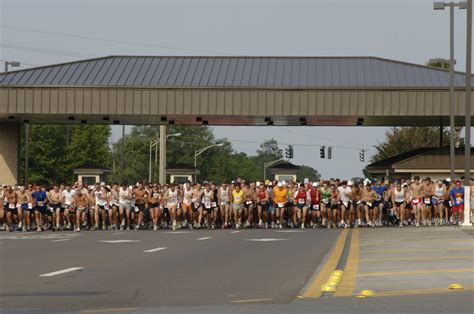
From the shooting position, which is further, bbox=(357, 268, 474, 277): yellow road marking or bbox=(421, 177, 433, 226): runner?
bbox=(421, 177, 433, 226): runner

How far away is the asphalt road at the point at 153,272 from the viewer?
1323 centimetres

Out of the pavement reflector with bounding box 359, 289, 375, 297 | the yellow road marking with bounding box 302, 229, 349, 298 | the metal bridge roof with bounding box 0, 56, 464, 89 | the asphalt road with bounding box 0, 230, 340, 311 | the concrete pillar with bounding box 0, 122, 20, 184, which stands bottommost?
the asphalt road with bounding box 0, 230, 340, 311

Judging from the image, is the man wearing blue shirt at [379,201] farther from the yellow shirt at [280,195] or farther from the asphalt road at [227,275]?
the asphalt road at [227,275]

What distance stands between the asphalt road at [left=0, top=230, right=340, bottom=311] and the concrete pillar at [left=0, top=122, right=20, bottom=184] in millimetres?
26101

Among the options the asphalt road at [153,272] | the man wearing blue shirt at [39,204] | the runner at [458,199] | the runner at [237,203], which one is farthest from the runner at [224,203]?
the asphalt road at [153,272]

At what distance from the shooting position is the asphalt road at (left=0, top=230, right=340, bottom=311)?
43.4 feet

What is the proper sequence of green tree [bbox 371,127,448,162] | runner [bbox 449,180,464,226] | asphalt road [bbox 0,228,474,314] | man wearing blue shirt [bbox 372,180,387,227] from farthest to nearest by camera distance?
green tree [bbox 371,127,448,162]
man wearing blue shirt [bbox 372,180,387,227]
runner [bbox 449,180,464,226]
asphalt road [bbox 0,228,474,314]

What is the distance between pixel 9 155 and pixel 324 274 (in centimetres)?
3948

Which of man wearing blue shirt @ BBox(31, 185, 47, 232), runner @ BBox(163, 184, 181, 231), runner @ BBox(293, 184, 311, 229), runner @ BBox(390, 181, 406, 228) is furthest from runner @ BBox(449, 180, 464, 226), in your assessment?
man wearing blue shirt @ BBox(31, 185, 47, 232)

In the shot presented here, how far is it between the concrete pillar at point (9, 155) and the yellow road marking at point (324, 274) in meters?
30.7

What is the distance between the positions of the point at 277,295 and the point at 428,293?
1.77 metres

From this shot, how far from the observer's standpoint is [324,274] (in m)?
16.7

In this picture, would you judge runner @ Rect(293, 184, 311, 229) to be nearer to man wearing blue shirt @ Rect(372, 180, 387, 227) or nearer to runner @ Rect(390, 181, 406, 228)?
man wearing blue shirt @ Rect(372, 180, 387, 227)

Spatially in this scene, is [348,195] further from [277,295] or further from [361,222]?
[277,295]
